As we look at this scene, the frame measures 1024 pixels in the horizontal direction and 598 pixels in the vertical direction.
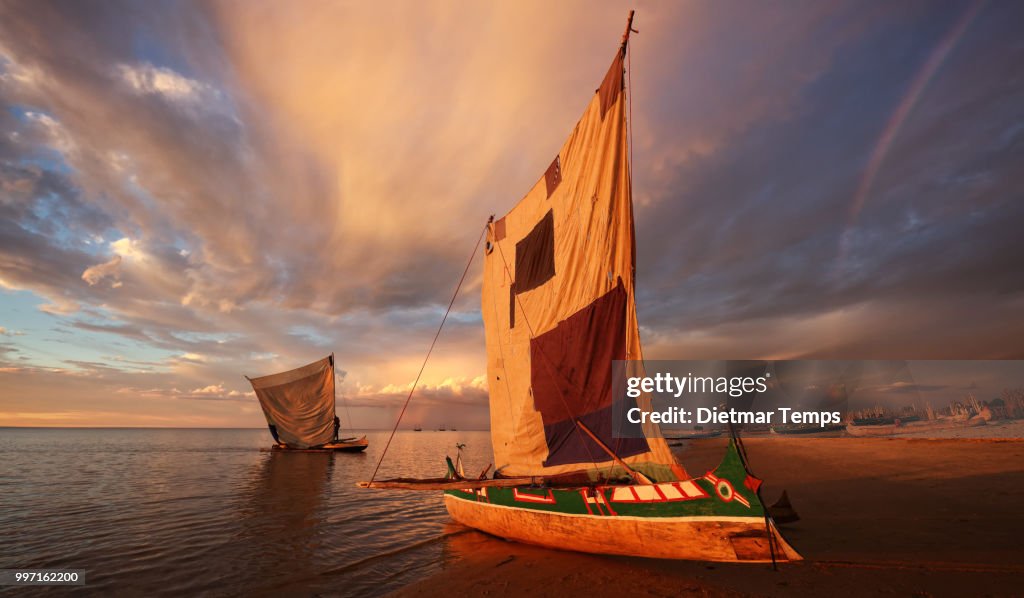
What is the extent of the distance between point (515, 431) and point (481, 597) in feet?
16.3

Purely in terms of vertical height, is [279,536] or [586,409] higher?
[586,409]

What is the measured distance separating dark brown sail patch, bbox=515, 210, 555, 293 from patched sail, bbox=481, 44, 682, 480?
0.10 ft

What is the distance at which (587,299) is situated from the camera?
9.78m

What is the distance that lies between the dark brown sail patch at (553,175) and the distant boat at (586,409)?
41mm

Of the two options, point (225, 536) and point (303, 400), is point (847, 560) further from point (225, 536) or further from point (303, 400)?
point (303, 400)

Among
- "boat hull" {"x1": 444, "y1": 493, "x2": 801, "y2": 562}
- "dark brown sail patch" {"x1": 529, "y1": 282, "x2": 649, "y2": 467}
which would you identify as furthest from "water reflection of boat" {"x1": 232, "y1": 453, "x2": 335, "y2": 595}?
"dark brown sail patch" {"x1": 529, "y1": 282, "x2": 649, "y2": 467}

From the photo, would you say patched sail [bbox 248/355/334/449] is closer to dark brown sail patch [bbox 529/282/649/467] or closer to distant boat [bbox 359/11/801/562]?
distant boat [bbox 359/11/801/562]

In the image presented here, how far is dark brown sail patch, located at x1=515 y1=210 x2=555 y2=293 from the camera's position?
448 inches

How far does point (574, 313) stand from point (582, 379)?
1.61 meters

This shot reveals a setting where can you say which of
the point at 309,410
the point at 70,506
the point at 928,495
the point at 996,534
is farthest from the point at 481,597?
the point at 309,410

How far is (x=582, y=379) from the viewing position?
9.82 m

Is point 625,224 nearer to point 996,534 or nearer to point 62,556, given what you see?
point 996,534

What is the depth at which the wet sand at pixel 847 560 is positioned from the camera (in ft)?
20.6

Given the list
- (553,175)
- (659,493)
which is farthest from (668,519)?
(553,175)
